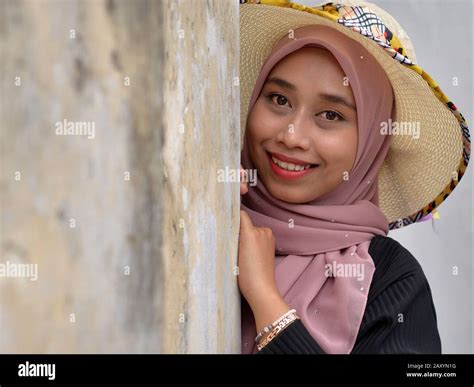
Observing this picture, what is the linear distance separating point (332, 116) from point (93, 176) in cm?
76

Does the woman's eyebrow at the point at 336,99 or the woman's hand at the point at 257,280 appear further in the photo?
the woman's eyebrow at the point at 336,99

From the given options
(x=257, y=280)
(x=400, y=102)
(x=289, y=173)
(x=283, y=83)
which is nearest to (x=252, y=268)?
(x=257, y=280)

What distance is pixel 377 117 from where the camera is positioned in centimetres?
133

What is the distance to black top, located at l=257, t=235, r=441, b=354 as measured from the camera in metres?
1.07

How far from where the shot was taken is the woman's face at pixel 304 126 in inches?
47.5

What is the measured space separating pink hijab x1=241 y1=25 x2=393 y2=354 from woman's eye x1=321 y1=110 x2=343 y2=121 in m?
0.04

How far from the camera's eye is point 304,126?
1202 mm

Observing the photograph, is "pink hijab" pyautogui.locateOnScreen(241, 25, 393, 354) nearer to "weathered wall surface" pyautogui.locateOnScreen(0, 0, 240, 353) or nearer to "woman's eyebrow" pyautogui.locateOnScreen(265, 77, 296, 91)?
"woman's eyebrow" pyautogui.locateOnScreen(265, 77, 296, 91)

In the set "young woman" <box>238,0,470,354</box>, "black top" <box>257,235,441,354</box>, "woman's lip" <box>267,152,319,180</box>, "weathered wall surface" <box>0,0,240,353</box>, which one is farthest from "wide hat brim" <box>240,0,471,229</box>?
"weathered wall surface" <box>0,0,240,353</box>

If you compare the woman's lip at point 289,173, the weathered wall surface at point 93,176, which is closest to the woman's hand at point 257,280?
the woman's lip at point 289,173

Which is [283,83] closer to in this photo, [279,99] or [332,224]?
[279,99]

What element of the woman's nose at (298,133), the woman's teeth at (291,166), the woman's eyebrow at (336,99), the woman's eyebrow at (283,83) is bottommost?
the woman's teeth at (291,166)

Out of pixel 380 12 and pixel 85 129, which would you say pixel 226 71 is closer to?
pixel 85 129

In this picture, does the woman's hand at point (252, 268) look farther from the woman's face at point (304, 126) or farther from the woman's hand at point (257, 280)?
the woman's face at point (304, 126)
